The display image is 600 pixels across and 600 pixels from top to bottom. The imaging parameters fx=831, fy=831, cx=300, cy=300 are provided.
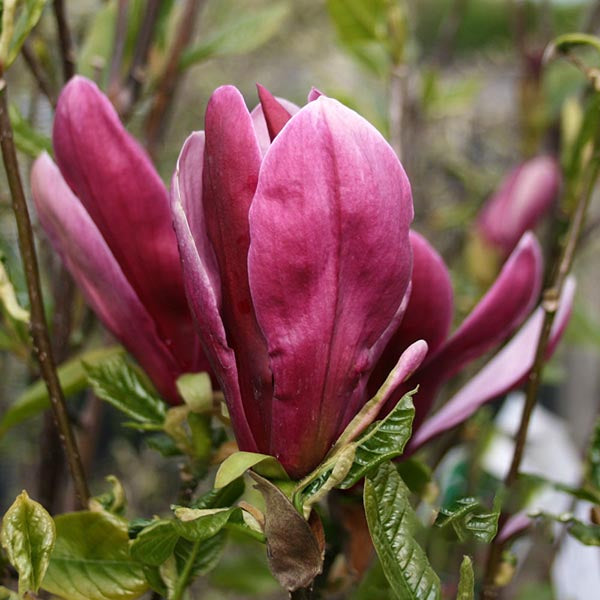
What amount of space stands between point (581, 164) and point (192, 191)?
0.26 m

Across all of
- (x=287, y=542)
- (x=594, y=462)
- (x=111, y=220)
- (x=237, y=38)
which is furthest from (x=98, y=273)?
(x=237, y=38)

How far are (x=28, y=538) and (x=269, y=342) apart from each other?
0.33ft

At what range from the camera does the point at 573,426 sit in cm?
238

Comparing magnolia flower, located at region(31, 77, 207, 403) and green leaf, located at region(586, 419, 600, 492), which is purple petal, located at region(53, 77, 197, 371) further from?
green leaf, located at region(586, 419, 600, 492)

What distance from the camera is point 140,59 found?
544 millimetres

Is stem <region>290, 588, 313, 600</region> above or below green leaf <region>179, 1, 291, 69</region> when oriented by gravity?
below

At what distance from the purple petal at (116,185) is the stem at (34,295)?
24 millimetres

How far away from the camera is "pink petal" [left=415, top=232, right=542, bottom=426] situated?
317 millimetres

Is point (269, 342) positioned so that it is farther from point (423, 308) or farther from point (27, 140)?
point (27, 140)

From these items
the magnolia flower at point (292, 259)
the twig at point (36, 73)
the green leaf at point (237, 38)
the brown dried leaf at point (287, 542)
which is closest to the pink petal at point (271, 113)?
the magnolia flower at point (292, 259)

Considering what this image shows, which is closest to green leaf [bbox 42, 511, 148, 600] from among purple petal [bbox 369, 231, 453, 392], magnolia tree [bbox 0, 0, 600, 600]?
magnolia tree [bbox 0, 0, 600, 600]

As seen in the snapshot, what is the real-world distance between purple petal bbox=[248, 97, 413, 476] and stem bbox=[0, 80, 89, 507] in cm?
8

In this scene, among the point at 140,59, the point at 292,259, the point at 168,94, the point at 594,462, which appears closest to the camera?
the point at 292,259

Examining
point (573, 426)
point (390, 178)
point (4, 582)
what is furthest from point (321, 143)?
point (573, 426)
